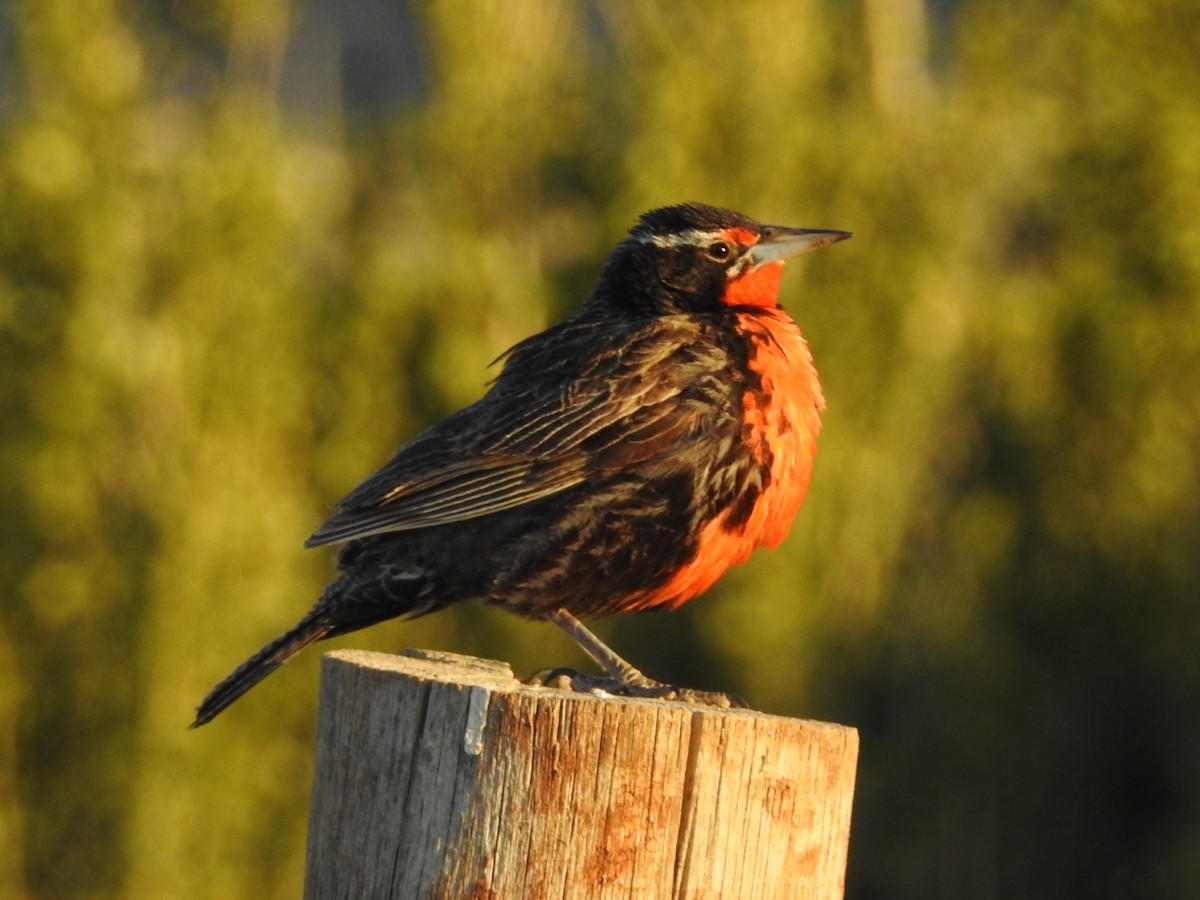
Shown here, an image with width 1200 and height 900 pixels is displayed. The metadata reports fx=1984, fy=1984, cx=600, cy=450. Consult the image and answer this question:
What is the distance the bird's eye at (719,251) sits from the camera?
16.6ft

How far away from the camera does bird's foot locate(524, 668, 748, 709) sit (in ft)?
12.5

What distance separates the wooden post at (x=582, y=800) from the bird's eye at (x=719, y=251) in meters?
2.07

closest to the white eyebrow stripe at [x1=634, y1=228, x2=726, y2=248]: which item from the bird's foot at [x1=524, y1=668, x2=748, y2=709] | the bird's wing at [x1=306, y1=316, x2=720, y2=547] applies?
the bird's wing at [x1=306, y1=316, x2=720, y2=547]

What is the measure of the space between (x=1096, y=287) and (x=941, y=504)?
3.94 ft

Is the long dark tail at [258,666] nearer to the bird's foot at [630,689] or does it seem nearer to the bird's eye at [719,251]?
the bird's foot at [630,689]

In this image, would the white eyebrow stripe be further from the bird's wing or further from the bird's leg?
the bird's leg

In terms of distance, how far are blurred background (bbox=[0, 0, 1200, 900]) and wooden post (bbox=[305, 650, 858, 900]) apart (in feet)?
14.5

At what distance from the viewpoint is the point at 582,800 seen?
3033 millimetres

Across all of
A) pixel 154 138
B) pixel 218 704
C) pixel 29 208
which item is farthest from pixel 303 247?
pixel 218 704

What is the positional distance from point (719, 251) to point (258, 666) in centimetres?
162

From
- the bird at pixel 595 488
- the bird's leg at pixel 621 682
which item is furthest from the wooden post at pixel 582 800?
the bird at pixel 595 488

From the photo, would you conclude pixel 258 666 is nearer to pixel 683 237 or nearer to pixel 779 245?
pixel 683 237

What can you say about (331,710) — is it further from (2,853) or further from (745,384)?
(2,853)

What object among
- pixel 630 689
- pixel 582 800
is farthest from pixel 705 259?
pixel 582 800
